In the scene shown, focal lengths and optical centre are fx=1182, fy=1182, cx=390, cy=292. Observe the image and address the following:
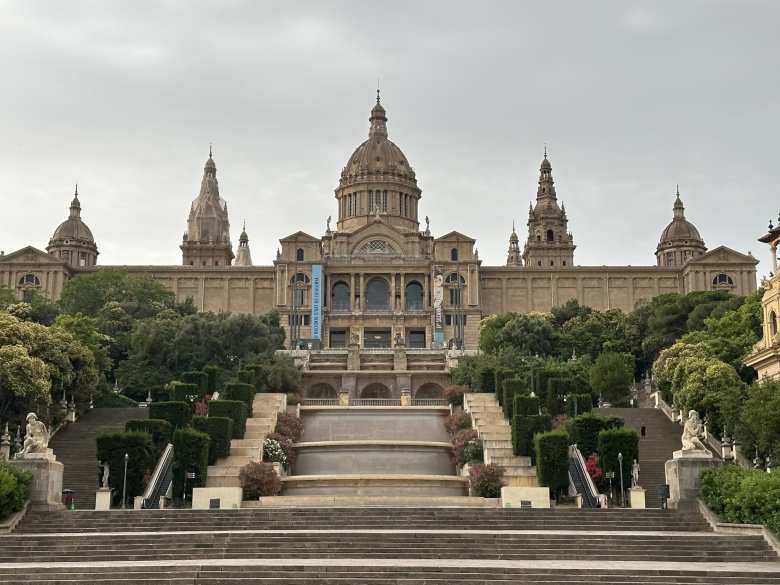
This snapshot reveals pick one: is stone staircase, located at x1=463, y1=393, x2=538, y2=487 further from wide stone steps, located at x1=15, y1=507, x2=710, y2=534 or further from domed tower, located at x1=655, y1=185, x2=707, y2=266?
domed tower, located at x1=655, y1=185, x2=707, y2=266

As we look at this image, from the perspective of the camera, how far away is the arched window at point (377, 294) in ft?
370

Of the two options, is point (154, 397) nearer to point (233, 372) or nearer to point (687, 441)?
point (233, 372)

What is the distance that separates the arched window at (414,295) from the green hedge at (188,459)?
6818cm

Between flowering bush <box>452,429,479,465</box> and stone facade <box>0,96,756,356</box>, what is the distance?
48.5 m

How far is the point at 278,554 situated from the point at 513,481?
17621mm

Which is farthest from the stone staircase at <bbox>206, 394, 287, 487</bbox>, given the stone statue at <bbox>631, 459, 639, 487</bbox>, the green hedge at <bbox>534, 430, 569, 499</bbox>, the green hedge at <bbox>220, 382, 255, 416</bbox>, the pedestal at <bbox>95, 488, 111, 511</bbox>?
the stone statue at <bbox>631, 459, 639, 487</bbox>

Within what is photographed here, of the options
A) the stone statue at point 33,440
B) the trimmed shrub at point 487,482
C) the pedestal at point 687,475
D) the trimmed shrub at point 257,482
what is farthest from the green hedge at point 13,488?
the pedestal at point 687,475

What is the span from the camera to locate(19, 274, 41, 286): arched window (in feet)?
372

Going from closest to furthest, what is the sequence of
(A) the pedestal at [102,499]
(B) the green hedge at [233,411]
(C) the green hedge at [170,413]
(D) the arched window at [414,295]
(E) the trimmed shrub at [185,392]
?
1. (A) the pedestal at [102,499]
2. (C) the green hedge at [170,413]
3. (B) the green hedge at [233,411]
4. (E) the trimmed shrub at [185,392]
5. (D) the arched window at [414,295]

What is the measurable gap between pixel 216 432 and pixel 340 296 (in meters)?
65.1

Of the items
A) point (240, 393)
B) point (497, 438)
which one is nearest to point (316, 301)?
point (240, 393)

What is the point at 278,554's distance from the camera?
30.5m

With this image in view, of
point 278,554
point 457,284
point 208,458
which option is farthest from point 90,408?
point 457,284

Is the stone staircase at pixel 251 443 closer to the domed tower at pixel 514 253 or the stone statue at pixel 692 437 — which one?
the stone statue at pixel 692 437
